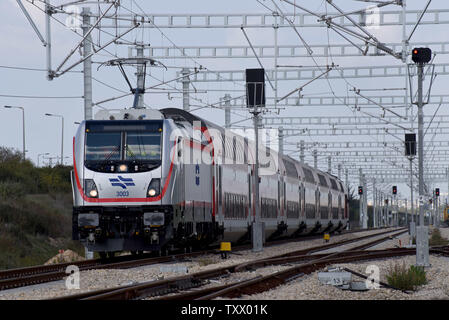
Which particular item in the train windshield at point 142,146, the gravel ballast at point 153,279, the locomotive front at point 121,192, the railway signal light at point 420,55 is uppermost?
the railway signal light at point 420,55

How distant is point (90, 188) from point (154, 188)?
163cm

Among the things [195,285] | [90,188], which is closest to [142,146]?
[90,188]

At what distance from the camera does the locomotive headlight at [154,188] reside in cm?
2188

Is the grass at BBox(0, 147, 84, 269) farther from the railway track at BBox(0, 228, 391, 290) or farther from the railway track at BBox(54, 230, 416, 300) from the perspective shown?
the railway track at BBox(54, 230, 416, 300)

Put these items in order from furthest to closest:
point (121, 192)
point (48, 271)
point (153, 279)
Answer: point (121, 192) < point (48, 271) < point (153, 279)

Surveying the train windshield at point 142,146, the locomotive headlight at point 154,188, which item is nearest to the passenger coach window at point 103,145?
the train windshield at point 142,146

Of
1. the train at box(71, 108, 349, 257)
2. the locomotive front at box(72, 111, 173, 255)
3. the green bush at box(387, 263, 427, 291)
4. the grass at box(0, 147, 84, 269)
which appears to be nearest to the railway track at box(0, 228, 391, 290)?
the train at box(71, 108, 349, 257)

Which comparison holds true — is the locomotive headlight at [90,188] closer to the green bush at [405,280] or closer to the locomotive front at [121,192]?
the locomotive front at [121,192]

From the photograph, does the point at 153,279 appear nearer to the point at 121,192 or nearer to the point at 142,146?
the point at 121,192

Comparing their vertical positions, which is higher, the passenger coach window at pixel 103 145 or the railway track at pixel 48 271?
the passenger coach window at pixel 103 145

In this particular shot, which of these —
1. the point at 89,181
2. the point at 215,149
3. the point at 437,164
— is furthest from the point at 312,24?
the point at 437,164

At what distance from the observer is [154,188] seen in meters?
21.9
